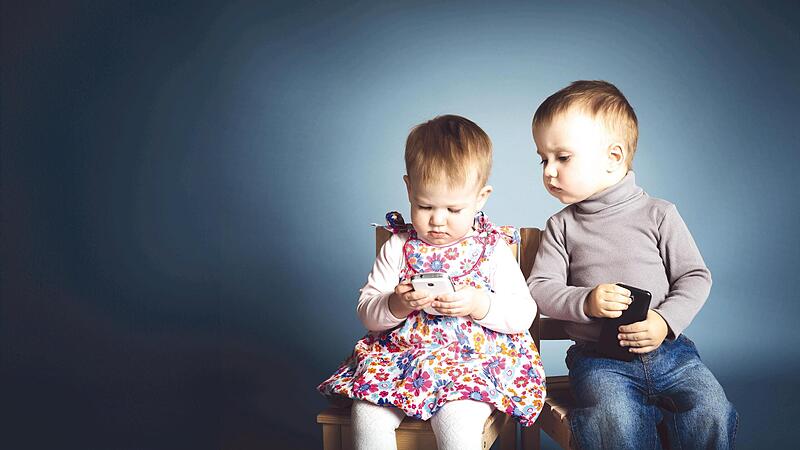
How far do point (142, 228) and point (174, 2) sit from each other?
1.00 m

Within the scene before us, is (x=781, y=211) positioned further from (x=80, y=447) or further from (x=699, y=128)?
(x=80, y=447)

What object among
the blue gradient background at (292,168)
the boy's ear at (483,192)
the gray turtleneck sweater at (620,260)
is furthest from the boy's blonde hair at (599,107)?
the blue gradient background at (292,168)

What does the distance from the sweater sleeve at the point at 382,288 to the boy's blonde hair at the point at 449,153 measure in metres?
0.26

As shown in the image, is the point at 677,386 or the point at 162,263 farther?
the point at 162,263

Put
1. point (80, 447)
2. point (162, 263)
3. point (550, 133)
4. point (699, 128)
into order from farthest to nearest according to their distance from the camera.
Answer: point (162, 263) < point (699, 128) < point (80, 447) < point (550, 133)

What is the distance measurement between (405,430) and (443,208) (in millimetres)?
538

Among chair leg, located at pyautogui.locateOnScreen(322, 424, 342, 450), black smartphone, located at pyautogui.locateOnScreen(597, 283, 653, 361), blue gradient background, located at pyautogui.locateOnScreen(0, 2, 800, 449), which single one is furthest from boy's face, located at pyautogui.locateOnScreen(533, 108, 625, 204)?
blue gradient background, located at pyautogui.locateOnScreen(0, 2, 800, 449)

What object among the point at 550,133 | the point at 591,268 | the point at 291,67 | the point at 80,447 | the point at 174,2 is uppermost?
the point at 174,2

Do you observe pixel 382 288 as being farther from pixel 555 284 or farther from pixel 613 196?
pixel 613 196

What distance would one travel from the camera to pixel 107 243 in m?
4.04

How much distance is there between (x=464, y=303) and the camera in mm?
2123

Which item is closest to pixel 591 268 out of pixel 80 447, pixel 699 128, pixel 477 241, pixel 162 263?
pixel 477 241

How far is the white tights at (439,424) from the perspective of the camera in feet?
6.58

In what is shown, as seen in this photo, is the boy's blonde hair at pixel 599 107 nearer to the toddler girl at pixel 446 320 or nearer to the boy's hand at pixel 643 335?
the toddler girl at pixel 446 320
